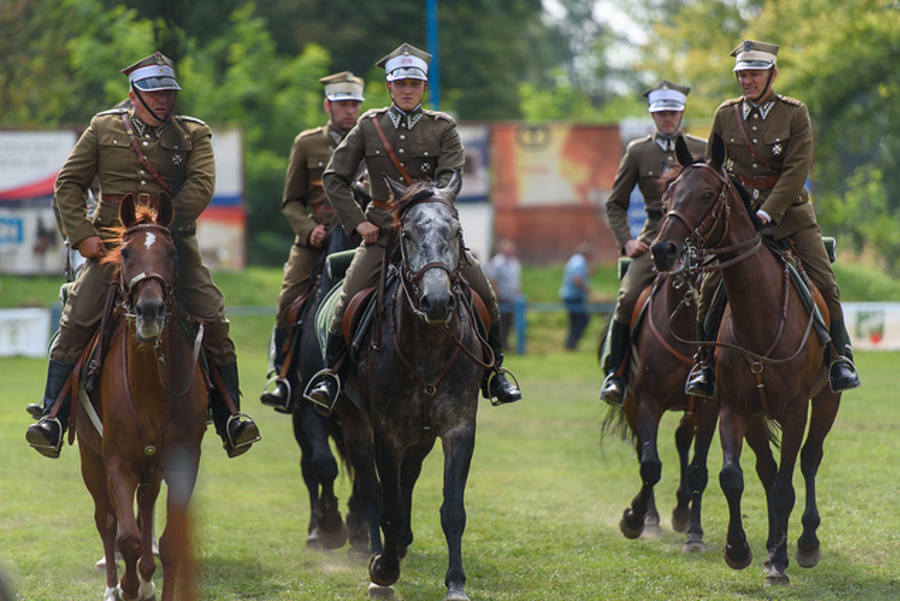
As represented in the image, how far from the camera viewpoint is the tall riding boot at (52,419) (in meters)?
8.15

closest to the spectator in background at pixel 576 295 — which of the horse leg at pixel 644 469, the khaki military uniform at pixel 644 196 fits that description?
the khaki military uniform at pixel 644 196

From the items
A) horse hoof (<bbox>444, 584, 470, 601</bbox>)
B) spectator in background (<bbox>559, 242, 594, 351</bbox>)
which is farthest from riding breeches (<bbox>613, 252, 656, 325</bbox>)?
spectator in background (<bbox>559, 242, 594, 351</bbox>)

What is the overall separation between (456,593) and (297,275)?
3.94 meters

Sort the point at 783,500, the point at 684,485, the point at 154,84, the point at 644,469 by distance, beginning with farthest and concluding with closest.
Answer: the point at 684,485 → the point at 644,469 → the point at 783,500 → the point at 154,84

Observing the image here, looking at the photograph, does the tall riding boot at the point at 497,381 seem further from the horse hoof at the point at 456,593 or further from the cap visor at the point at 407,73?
the cap visor at the point at 407,73

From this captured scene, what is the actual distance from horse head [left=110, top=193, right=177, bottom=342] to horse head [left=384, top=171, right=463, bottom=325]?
4.22 ft

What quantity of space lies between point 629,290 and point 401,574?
2.93m

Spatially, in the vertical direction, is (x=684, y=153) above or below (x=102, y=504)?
above

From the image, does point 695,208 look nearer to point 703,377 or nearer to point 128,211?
point 703,377

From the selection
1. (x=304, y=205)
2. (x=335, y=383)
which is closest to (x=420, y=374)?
(x=335, y=383)

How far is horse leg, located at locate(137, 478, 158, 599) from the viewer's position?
7980 mm

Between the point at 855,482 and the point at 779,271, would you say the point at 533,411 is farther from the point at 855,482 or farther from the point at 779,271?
the point at 779,271

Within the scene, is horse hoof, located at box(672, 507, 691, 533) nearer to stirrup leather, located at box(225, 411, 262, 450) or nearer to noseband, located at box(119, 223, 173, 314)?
stirrup leather, located at box(225, 411, 262, 450)

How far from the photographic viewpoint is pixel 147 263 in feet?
24.3
